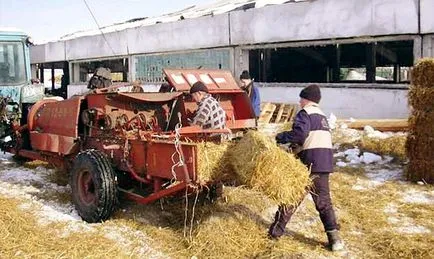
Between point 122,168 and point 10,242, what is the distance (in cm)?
147

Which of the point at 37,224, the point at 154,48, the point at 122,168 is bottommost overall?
the point at 37,224

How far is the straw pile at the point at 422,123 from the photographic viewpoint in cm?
714

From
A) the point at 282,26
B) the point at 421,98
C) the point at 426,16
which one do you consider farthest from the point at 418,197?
the point at 282,26

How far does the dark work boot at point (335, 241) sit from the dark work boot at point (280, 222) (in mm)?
439

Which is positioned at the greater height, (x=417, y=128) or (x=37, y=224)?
(x=417, y=128)

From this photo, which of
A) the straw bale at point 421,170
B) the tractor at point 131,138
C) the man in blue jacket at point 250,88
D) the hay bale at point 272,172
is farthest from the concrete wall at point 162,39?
the hay bale at point 272,172

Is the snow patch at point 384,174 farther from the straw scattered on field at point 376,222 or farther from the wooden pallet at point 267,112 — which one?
the wooden pallet at point 267,112

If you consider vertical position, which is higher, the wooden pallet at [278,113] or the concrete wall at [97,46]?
the concrete wall at [97,46]

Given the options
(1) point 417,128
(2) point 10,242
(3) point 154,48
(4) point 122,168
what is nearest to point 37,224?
(2) point 10,242

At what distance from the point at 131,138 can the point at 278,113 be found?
7.89 meters

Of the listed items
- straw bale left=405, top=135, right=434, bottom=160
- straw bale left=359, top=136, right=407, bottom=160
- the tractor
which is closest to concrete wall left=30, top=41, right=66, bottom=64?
the tractor

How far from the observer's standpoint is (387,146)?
8.82m

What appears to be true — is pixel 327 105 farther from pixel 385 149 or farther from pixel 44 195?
pixel 44 195

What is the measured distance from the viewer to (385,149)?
8.75 m
